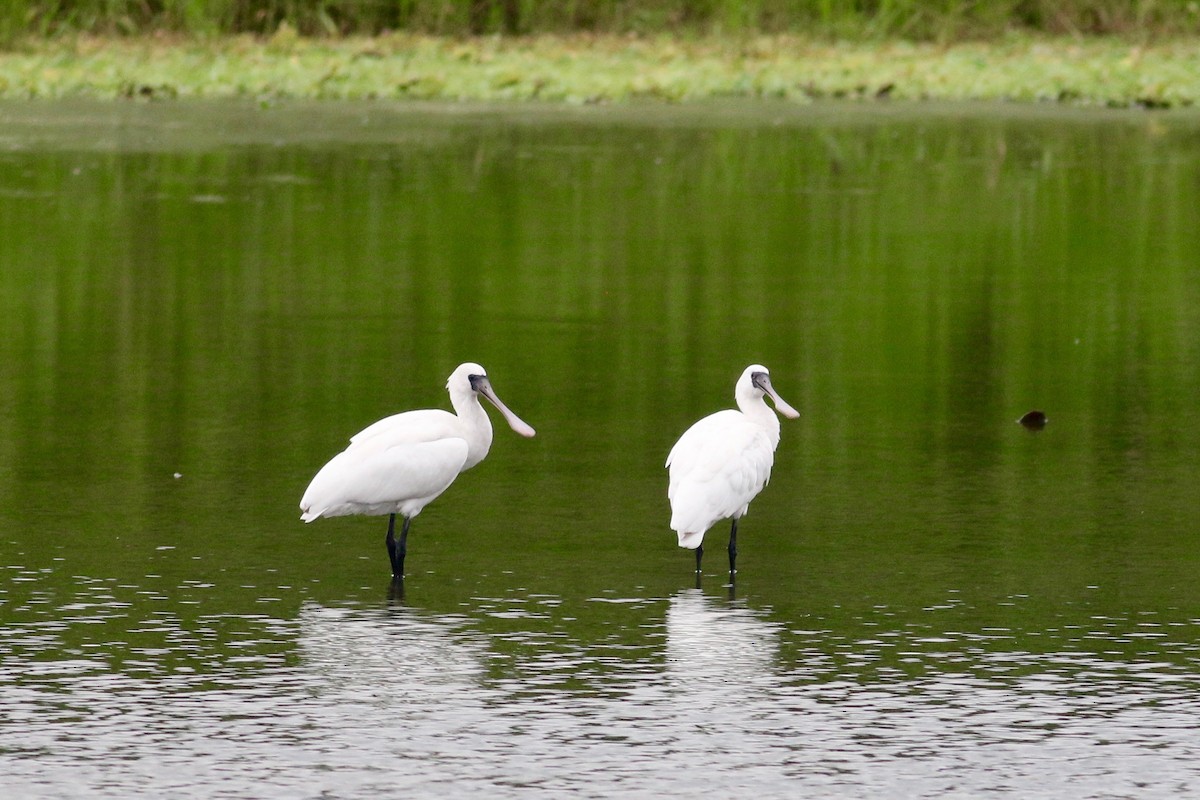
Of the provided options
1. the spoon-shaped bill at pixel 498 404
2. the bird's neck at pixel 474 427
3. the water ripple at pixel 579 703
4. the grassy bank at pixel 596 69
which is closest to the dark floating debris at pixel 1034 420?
the spoon-shaped bill at pixel 498 404

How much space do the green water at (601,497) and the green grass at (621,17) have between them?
1248cm

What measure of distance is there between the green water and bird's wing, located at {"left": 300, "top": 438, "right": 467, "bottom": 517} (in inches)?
8.3

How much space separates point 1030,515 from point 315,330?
5.13 m

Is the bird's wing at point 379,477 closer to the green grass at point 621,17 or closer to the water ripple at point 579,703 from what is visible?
the water ripple at point 579,703

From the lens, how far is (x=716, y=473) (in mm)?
7570

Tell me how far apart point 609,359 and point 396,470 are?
411 cm

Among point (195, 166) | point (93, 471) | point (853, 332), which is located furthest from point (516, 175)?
point (93, 471)

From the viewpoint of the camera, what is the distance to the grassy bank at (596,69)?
2798 cm

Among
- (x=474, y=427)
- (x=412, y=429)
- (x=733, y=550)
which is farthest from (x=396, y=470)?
(x=733, y=550)

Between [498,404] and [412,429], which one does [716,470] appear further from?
[498,404]

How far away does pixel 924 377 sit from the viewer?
11.2 metres

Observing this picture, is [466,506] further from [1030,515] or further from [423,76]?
[423,76]

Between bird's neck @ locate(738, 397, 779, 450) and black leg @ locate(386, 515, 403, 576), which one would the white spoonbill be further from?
black leg @ locate(386, 515, 403, 576)

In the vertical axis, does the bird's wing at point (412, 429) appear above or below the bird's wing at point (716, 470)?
above
